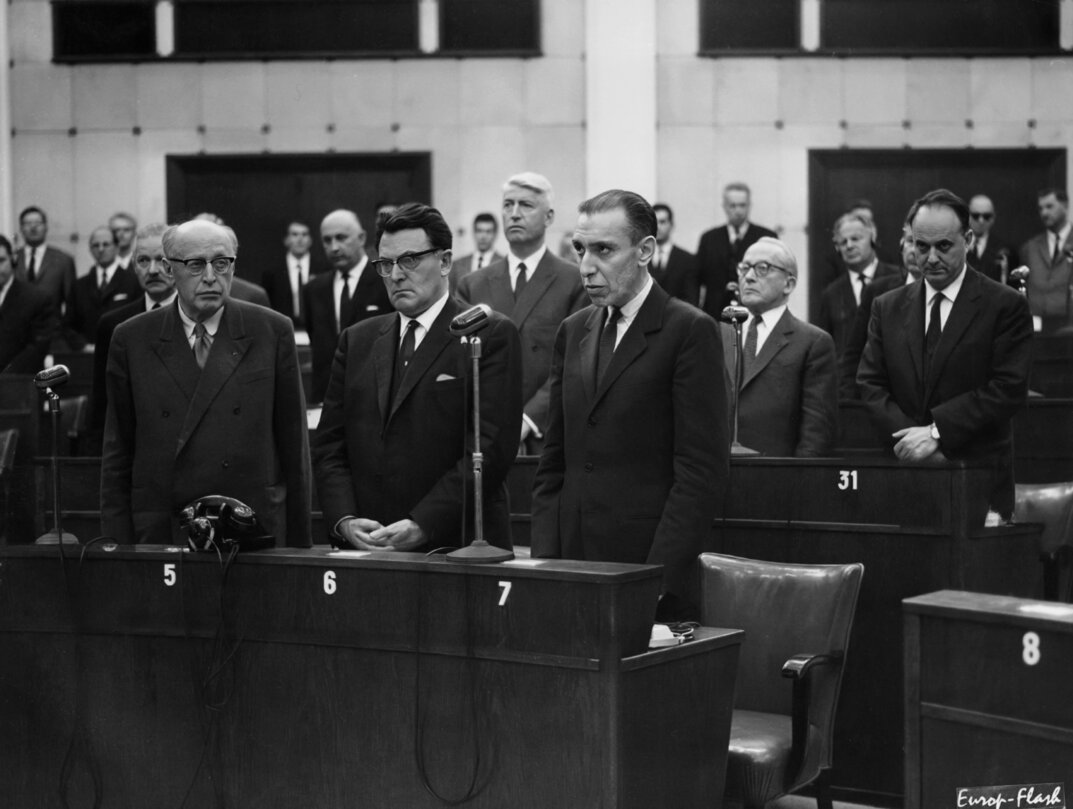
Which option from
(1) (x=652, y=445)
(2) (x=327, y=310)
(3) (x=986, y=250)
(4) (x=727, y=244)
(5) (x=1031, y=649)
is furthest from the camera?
(4) (x=727, y=244)

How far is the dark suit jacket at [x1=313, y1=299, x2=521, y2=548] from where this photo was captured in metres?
3.77

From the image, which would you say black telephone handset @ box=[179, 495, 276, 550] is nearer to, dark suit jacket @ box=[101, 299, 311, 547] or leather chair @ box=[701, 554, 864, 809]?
dark suit jacket @ box=[101, 299, 311, 547]

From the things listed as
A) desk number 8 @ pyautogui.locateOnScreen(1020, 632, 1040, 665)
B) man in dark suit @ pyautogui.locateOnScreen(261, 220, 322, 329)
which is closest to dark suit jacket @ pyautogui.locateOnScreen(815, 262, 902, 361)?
man in dark suit @ pyautogui.locateOnScreen(261, 220, 322, 329)

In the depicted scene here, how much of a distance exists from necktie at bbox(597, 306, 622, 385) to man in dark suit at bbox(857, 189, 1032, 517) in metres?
1.24

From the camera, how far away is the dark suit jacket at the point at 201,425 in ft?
12.7

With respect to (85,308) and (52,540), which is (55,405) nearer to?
(52,540)

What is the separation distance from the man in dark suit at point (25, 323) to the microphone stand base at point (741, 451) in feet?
13.6

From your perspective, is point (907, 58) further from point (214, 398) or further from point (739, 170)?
point (214, 398)

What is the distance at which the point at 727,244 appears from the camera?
9188 millimetres

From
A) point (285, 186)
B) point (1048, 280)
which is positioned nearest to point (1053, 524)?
point (1048, 280)

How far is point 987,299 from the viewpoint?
14.9 ft

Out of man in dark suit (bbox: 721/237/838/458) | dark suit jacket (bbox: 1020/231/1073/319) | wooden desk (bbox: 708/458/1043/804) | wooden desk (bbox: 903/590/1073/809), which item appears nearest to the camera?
wooden desk (bbox: 903/590/1073/809)

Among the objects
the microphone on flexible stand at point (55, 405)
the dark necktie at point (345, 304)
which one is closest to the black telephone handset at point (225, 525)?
the microphone on flexible stand at point (55, 405)

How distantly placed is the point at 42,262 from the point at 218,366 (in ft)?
20.2
